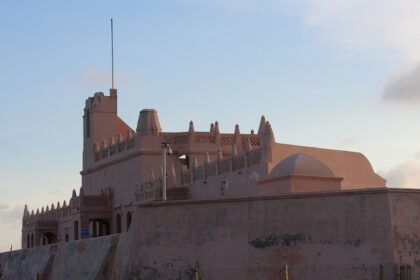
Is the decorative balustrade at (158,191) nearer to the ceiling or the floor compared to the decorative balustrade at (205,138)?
nearer to the floor

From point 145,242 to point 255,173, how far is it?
15.3m

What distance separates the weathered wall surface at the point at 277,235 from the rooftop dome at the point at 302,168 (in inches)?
267

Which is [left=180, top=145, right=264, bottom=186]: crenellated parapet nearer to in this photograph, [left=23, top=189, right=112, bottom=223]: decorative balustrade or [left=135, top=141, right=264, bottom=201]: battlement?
[left=135, top=141, right=264, bottom=201]: battlement

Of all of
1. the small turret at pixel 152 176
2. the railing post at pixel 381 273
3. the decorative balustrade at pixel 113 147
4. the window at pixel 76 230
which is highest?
the decorative balustrade at pixel 113 147

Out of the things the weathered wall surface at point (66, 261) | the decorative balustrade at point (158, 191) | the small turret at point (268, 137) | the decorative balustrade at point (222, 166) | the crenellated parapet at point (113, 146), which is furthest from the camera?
the crenellated parapet at point (113, 146)

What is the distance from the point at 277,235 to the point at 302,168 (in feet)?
27.3

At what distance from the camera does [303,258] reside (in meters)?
19.0

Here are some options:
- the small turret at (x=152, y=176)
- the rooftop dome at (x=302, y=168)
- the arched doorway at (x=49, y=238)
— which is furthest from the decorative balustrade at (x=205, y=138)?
the rooftop dome at (x=302, y=168)

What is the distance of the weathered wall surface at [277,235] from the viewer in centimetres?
1827

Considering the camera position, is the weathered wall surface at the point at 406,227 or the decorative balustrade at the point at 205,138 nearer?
the weathered wall surface at the point at 406,227

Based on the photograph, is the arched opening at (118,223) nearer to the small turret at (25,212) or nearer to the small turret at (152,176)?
the small turret at (152,176)

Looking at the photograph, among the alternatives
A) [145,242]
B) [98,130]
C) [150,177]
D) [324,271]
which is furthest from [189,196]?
[324,271]

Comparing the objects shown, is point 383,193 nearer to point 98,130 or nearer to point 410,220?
point 410,220

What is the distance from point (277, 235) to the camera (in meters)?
19.4
